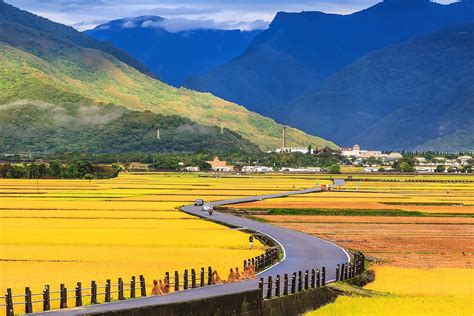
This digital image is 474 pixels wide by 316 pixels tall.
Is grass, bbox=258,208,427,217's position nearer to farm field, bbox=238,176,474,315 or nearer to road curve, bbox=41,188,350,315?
farm field, bbox=238,176,474,315

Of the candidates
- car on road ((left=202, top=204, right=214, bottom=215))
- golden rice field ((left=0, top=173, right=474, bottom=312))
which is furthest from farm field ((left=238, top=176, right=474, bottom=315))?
car on road ((left=202, top=204, right=214, bottom=215))

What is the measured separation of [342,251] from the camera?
60188 mm

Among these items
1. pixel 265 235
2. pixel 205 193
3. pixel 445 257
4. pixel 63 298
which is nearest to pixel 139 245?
pixel 265 235

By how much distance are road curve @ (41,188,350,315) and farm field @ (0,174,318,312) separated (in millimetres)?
2090

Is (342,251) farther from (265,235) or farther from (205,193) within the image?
(205,193)

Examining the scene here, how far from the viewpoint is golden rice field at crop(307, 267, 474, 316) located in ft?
→ 133

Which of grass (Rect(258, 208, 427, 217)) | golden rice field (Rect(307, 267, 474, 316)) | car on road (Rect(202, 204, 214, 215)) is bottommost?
golden rice field (Rect(307, 267, 474, 316))

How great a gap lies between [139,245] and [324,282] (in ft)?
77.9

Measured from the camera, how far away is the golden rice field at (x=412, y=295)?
40.4 metres

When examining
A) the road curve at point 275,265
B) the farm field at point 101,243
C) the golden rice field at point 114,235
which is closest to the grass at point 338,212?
the golden rice field at point 114,235

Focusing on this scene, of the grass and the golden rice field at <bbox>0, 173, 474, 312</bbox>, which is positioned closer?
the golden rice field at <bbox>0, 173, 474, 312</bbox>

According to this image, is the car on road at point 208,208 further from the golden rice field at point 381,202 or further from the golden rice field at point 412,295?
the golden rice field at point 412,295

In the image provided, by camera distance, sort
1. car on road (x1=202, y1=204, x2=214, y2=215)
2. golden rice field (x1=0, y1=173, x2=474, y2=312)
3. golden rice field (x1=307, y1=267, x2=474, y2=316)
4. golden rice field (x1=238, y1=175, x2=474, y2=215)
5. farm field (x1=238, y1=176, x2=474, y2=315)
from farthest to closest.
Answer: golden rice field (x1=238, y1=175, x2=474, y2=215) → car on road (x1=202, y1=204, x2=214, y2=215) → golden rice field (x1=0, y1=173, x2=474, y2=312) → farm field (x1=238, y1=176, x2=474, y2=315) → golden rice field (x1=307, y1=267, x2=474, y2=316)

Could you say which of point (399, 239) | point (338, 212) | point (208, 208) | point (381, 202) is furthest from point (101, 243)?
point (381, 202)
